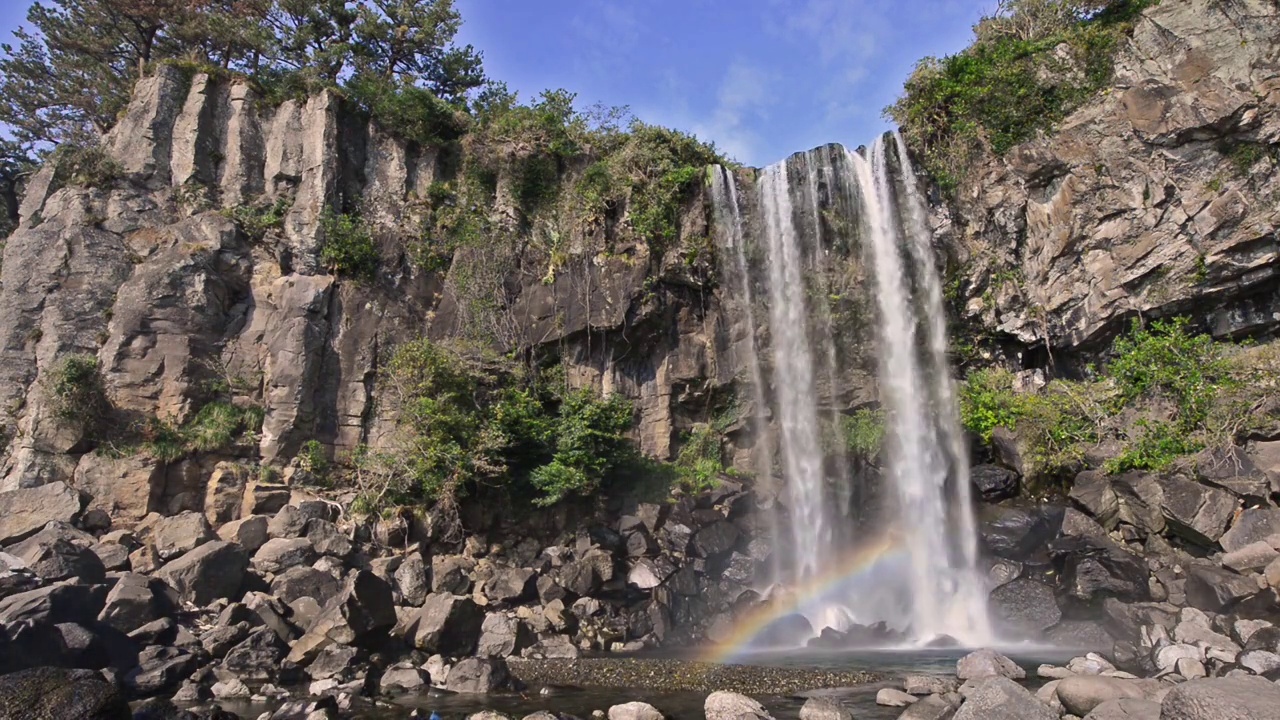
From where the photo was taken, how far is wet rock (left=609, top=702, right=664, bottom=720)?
8773 mm

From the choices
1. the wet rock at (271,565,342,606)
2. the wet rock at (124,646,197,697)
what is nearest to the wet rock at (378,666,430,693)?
the wet rock at (124,646,197,697)

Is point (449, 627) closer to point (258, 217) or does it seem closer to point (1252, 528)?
point (1252, 528)

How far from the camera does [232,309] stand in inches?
784

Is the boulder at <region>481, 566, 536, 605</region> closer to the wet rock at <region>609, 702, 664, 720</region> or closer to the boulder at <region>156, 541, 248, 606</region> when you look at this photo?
the boulder at <region>156, 541, 248, 606</region>

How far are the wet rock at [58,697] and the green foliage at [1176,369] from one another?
789 inches

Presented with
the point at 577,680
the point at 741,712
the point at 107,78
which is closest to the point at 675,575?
the point at 577,680

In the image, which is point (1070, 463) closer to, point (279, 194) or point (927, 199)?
point (927, 199)

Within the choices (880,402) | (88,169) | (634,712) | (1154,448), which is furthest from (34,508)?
(1154,448)

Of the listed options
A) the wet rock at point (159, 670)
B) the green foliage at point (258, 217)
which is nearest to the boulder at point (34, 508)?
the wet rock at point (159, 670)

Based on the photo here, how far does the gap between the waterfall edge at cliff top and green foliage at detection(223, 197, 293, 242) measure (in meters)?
12.9

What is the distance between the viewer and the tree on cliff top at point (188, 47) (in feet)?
78.3

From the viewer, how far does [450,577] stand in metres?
15.1

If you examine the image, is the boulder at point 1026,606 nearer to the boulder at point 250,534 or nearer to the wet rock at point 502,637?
the wet rock at point 502,637

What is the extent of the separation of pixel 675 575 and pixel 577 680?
5.01 metres
